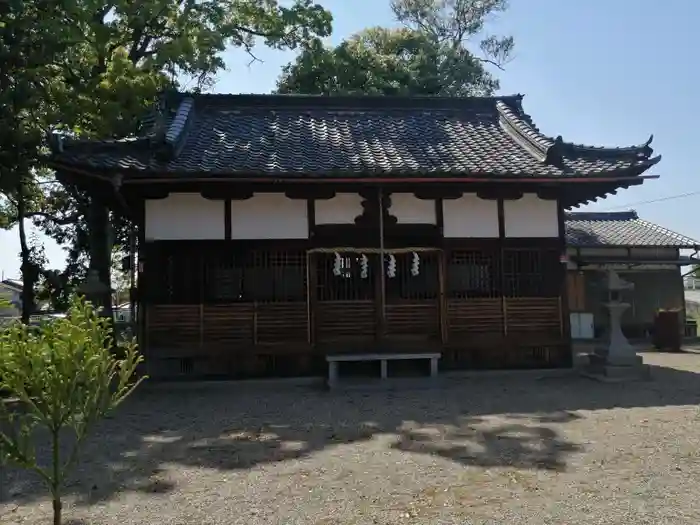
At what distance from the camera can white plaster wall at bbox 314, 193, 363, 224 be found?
11273 millimetres

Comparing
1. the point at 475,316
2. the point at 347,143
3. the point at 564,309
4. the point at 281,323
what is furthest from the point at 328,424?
the point at 347,143

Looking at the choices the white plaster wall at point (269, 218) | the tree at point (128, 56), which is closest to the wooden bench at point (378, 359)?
the white plaster wall at point (269, 218)

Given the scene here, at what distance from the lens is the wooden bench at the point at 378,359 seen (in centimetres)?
1057

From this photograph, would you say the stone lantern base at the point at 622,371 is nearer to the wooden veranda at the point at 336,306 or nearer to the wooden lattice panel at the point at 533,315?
the wooden veranda at the point at 336,306

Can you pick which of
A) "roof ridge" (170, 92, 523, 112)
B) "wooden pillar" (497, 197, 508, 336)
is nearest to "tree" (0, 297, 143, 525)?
"wooden pillar" (497, 197, 508, 336)

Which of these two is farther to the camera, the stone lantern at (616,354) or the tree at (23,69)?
the tree at (23,69)

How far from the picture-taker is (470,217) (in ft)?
38.0

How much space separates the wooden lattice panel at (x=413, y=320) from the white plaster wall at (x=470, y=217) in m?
1.54

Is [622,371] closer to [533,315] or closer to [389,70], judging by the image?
[533,315]

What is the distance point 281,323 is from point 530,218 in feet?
17.0

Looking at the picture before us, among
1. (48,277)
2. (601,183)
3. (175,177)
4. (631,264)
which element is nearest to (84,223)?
(48,277)

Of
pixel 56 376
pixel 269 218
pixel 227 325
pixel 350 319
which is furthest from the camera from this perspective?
pixel 269 218

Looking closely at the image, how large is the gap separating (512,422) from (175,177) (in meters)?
6.48

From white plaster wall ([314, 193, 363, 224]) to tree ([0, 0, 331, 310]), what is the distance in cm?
467
